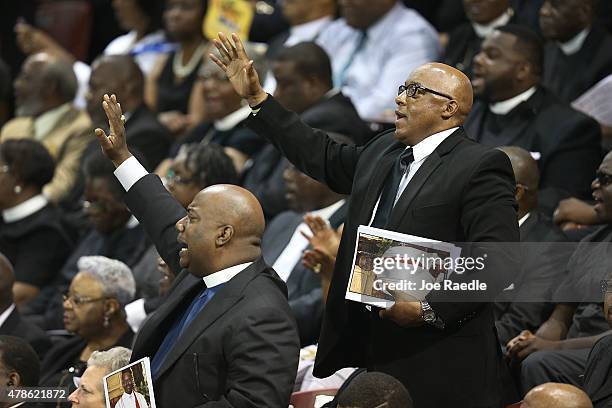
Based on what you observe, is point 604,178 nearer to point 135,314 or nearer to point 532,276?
point 532,276

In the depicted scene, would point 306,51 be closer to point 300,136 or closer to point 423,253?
point 300,136

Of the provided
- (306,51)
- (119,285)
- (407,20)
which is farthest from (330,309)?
(407,20)

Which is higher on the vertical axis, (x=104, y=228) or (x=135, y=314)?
(x=135, y=314)

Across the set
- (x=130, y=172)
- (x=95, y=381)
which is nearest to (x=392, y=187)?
(x=130, y=172)

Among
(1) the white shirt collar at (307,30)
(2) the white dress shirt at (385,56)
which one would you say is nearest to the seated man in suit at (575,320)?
(2) the white dress shirt at (385,56)

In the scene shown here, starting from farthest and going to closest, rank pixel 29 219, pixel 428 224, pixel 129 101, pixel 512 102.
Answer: pixel 129 101 < pixel 29 219 < pixel 512 102 < pixel 428 224

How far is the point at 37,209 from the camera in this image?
6645mm

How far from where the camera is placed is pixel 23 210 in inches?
261

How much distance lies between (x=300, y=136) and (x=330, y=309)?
1.82 feet

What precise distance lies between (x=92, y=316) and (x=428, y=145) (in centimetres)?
192

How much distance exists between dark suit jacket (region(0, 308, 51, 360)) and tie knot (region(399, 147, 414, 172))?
2165mm

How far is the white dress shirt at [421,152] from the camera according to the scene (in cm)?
380

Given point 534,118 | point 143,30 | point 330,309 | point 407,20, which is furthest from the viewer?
point 143,30

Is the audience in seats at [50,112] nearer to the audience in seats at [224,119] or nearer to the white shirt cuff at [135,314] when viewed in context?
the audience in seats at [224,119]
